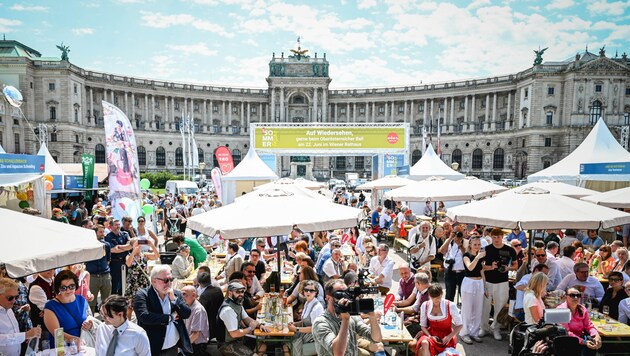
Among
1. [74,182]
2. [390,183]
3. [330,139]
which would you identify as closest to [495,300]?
[390,183]

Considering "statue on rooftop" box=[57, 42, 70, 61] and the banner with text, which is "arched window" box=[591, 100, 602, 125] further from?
"statue on rooftop" box=[57, 42, 70, 61]

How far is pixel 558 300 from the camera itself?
562 centimetres

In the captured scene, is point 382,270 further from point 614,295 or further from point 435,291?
point 614,295

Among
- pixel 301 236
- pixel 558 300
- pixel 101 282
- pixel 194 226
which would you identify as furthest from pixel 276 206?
pixel 558 300

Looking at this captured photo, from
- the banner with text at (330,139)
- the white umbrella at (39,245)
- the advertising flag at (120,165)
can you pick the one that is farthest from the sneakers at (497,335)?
the banner with text at (330,139)

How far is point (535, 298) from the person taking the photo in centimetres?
553

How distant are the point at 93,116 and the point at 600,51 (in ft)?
274

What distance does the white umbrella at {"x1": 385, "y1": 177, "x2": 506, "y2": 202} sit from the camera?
1261 cm

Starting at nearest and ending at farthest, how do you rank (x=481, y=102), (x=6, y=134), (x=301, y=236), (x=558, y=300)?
(x=558, y=300) < (x=301, y=236) < (x=6, y=134) < (x=481, y=102)

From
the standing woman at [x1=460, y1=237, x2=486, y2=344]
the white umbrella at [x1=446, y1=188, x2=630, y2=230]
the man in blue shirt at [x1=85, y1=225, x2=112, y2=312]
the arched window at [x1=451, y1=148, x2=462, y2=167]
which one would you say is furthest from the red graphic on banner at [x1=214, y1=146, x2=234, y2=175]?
the arched window at [x1=451, y1=148, x2=462, y2=167]

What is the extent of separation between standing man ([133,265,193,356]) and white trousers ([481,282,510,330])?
18.7 ft

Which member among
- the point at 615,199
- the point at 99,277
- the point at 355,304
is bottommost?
the point at 99,277

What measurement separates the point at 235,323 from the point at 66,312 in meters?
2.13

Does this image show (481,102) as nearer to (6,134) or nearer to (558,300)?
(558,300)
